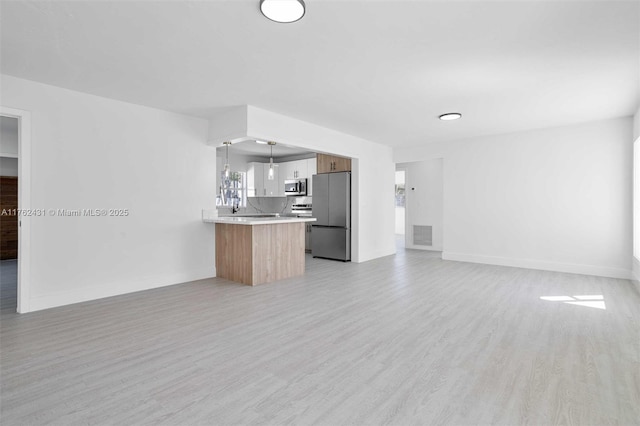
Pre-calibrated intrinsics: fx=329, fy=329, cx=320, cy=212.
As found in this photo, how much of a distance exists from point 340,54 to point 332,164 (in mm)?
4147

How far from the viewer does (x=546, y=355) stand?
243 centimetres

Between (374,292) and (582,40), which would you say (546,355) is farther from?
(582,40)

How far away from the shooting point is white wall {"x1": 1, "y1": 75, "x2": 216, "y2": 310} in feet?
11.8

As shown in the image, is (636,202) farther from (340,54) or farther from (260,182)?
(260,182)

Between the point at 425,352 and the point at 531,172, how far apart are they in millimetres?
4798

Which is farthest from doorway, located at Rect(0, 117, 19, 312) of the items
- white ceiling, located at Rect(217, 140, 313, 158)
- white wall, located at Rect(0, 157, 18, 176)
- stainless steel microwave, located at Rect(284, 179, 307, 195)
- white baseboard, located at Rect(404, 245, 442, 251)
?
white baseboard, located at Rect(404, 245, 442, 251)

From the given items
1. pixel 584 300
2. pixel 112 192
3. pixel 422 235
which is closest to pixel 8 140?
pixel 112 192

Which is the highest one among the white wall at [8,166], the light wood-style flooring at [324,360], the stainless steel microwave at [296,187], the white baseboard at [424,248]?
the white wall at [8,166]

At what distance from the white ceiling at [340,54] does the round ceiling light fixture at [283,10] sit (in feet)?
0.23

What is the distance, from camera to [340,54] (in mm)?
2893

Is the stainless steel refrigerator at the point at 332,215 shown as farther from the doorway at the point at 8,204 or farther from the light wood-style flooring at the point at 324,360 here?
the doorway at the point at 8,204

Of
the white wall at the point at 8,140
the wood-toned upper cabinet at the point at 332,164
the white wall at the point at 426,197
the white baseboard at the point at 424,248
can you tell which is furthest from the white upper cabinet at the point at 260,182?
the white wall at the point at 8,140

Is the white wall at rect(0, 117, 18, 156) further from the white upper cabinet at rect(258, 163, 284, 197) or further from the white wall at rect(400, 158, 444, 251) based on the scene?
the white wall at rect(400, 158, 444, 251)

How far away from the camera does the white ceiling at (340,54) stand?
2277mm
